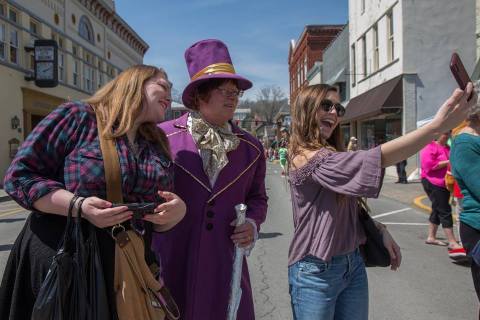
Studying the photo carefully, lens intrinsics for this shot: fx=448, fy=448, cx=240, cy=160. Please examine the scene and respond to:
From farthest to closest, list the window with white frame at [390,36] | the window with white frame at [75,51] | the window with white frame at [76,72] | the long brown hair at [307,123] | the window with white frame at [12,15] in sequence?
the window with white frame at [76,72] < the window with white frame at [75,51] < the window with white frame at [12,15] < the window with white frame at [390,36] < the long brown hair at [307,123]

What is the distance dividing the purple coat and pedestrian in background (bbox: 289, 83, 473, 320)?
315mm

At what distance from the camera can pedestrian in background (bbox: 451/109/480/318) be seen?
117 inches

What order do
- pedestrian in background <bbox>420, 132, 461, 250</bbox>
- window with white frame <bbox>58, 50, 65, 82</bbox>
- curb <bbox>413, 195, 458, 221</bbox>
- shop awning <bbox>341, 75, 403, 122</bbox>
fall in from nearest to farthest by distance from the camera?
pedestrian in background <bbox>420, 132, 461, 250</bbox> → curb <bbox>413, 195, 458, 221</bbox> → shop awning <bbox>341, 75, 403, 122</bbox> → window with white frame <bbox>58, 50, 65, 82</bbox>

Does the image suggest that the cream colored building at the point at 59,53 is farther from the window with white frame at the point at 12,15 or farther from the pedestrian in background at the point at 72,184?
the pedestrian in background at the point at 72,184

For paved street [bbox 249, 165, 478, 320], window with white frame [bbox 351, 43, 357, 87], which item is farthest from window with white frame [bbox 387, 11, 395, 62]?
paved street [bbox 249, 165, 478, 320]

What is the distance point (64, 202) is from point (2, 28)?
2140 centimetres

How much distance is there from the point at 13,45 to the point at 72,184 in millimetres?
22193

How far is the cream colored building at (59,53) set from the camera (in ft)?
66.1

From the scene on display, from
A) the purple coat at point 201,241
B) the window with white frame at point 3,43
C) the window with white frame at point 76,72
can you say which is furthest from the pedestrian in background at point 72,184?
the window with white frame at point 76,72

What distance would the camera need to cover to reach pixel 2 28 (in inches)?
778

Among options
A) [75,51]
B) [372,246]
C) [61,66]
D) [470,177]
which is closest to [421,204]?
[470,177]

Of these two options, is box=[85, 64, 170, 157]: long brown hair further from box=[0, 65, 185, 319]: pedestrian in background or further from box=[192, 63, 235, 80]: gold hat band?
box=[192, 63, 235, 80]: gold hat band

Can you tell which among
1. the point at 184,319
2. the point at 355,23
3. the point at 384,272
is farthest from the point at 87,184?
the point at 355,23

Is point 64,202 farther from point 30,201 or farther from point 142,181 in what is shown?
point 142,181
